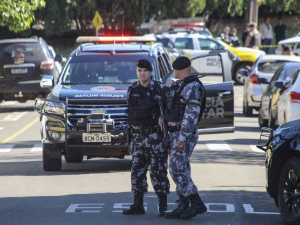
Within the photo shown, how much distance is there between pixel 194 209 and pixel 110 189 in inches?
96.7

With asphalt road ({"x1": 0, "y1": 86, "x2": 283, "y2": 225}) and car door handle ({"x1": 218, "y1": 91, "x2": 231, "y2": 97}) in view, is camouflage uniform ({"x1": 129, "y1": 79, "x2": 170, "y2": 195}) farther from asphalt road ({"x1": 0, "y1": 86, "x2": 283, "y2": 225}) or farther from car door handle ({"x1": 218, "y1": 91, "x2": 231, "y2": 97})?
car door handle ({"x1": 218, "y1": 91, "x2": 231, "y2": 97})

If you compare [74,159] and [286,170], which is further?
[74,159]

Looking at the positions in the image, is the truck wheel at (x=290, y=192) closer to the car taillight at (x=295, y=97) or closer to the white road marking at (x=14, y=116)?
the car taillight at (x=295, y=97)

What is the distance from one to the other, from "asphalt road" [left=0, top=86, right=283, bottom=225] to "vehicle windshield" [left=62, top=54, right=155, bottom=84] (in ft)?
4.38

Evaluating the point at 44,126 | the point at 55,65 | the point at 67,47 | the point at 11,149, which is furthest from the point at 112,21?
the point at 44,126

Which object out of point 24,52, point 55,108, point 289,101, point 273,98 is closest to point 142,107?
point 55,108

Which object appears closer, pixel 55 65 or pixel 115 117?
pixel 115 117

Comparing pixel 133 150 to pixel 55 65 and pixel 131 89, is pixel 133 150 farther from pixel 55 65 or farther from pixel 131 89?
pixel 55 65

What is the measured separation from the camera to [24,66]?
24.4 metres

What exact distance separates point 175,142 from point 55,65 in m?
15.9

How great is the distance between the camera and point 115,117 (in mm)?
12836

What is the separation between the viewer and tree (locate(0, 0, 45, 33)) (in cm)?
2573

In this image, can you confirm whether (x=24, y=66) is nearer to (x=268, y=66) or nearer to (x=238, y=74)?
(x=268, y=66)

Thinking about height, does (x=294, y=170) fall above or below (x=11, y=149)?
above
